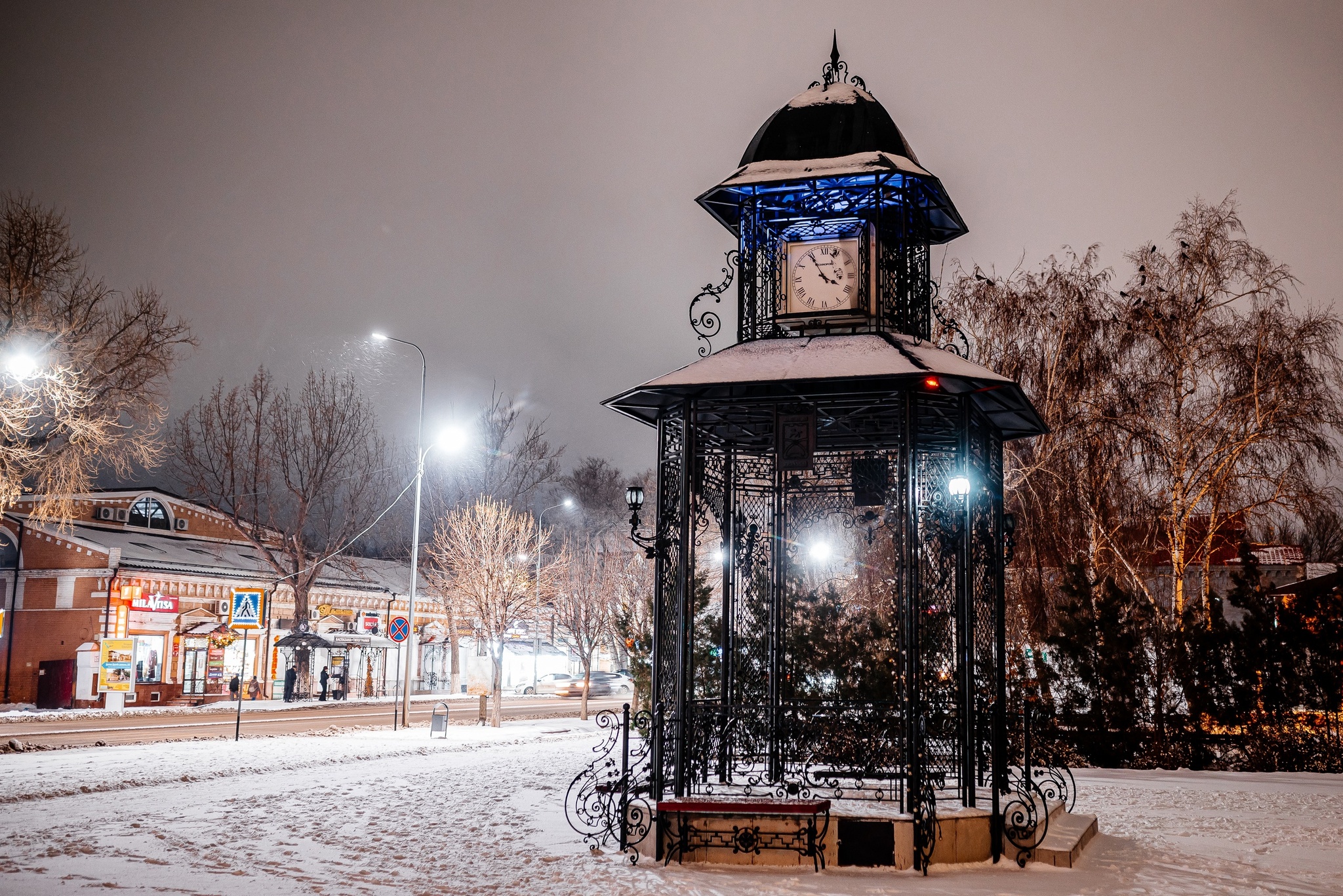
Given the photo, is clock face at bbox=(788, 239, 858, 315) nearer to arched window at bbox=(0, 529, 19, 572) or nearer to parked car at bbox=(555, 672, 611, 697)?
arched window at bbox=(0, 529, 19, 572)

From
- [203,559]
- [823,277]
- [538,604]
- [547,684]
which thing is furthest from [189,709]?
[823,277]

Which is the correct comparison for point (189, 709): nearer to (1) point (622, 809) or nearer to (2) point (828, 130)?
(1) point (622, 809)

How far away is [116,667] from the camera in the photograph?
33.6 metres

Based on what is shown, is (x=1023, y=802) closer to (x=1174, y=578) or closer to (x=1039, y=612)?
(x=1039, y=612)

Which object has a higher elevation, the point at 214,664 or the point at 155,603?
the point at 155,603

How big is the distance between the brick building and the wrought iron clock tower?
91.2ft

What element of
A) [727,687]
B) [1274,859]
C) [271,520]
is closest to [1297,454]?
[1274,859]

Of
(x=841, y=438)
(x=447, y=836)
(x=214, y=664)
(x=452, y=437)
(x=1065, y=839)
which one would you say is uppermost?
(x=452, y=437)

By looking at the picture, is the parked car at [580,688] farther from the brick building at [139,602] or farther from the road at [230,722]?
the brick building at [139,602]

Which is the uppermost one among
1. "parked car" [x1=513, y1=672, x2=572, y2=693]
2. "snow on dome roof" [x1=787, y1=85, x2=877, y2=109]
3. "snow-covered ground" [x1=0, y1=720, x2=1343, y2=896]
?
"snow on dome roof" [x1=787, y1=85, x2=877, y2=109]

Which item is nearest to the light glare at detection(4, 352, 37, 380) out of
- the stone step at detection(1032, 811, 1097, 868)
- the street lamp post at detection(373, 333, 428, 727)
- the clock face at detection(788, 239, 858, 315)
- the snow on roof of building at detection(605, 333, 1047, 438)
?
the street lamp post at detection(373, 333, 428, 727)

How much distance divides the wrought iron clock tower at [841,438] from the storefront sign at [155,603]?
29.2m

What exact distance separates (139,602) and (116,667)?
254 centimetres

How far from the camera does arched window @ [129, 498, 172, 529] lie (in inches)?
1652
